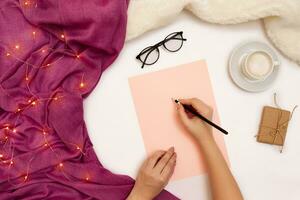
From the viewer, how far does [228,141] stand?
96 centimetres

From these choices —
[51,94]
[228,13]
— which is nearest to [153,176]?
[51,94]

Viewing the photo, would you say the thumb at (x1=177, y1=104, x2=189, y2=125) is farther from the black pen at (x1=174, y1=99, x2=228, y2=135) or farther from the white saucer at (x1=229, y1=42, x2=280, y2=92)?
the white saucer at (x1=229, y1=42, x2=280, y2=92)

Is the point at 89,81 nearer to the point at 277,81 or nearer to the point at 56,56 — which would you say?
the point at 56,56

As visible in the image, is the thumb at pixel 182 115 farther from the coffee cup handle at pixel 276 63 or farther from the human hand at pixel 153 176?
the coffee cup handle at pixel 276 63

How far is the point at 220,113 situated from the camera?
96cm

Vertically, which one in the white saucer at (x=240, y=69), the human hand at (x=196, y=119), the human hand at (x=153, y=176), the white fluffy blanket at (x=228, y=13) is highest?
the white fluffy blanket at (x=228, y=13)

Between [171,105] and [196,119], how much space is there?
0.21ft

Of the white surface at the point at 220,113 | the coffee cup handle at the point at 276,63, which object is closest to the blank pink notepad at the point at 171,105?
the white surface at the point at 220,113

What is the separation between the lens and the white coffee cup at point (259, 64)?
93 cm

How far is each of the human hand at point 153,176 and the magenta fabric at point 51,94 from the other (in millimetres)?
37

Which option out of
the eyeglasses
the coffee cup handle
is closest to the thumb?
the eyeglasses

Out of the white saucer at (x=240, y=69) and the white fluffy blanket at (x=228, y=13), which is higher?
the white fluffy blanket at (x=228, y=13)

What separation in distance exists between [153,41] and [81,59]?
6.5 inches

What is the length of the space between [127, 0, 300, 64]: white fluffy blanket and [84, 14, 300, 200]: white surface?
0.03 meters
